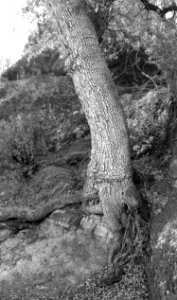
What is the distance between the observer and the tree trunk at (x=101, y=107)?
637cm

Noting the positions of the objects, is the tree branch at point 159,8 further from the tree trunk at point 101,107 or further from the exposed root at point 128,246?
the exposed root at point 128,246

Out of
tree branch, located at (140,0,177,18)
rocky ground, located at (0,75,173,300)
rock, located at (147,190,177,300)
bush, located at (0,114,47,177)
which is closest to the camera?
rock, located at (147,190,177,300)

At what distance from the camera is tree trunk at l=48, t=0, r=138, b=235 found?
20.9 ft

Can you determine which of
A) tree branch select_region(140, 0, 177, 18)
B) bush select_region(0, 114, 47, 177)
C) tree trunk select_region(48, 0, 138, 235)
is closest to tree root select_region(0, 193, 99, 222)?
tree trunk select_region(48, 0, 138, 235)

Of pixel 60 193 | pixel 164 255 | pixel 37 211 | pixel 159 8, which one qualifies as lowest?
pixel 164 255

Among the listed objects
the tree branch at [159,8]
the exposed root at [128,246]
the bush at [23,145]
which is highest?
the tree branch at [159,8]

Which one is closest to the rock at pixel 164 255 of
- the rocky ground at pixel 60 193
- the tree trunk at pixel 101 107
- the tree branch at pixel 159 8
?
the rocky ground at pixel 60 193

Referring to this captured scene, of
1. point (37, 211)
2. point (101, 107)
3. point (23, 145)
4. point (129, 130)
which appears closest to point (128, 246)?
point (37, 211)

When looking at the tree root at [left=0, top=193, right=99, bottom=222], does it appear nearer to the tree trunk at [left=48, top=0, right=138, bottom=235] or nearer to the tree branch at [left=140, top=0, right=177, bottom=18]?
the tree trunk at [left=48, top=0, right=138, bottom=235]

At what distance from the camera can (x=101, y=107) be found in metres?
6.39

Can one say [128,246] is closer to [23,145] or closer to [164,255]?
[164,255]

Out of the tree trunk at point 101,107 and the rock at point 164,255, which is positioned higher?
the tree trunk at point 101,107

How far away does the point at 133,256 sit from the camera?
6133 mm

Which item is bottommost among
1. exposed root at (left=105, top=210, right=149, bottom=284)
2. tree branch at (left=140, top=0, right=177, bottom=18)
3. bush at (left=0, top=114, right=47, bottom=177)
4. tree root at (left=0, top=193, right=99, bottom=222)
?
exposed root at (left=105, top=210, right=149, bottom=284)
